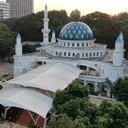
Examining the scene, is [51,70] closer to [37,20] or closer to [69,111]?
[69,111]

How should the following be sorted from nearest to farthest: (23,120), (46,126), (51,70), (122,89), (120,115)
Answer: (120,115) < (46,126) < (23,120) < (122,89) < (51,70)

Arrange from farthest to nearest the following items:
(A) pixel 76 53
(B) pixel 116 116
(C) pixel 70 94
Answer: (A) pixel 76 53
(C) pixel 70 94
(B) pixel 116 116

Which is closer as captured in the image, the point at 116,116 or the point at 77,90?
the point at 116,116

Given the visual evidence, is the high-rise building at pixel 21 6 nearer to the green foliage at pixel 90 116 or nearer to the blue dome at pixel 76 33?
the blue dome at pixel 76 33

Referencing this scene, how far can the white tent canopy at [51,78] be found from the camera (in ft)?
79.8

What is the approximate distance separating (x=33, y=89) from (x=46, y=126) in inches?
181

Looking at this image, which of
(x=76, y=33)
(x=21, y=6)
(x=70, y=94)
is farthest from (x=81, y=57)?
(x=21, y=6)

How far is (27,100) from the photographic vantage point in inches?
863

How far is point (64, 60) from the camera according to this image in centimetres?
3369

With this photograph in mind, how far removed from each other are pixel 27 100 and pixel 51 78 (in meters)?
5.14

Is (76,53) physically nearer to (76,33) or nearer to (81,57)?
(81,57)

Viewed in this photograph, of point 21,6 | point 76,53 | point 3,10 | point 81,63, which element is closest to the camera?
point 81,63

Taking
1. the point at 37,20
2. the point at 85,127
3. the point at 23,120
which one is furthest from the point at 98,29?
the point at 85,127

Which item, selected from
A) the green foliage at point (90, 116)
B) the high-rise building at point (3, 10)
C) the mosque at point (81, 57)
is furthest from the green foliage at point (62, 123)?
the high-rise building at point (3, 10)
